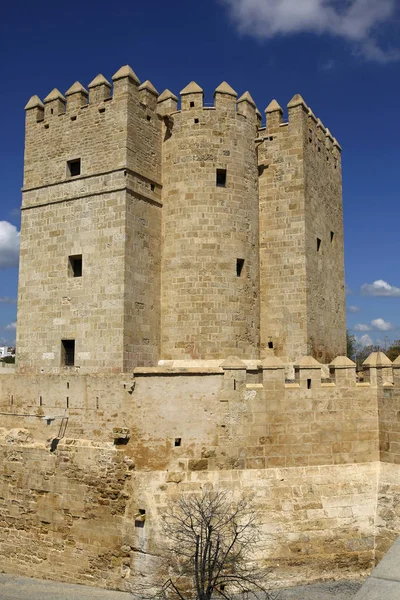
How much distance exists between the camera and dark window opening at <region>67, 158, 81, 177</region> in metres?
17.1

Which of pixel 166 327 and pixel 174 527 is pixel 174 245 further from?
pixel 174 527

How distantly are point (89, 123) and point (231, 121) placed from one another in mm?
4386

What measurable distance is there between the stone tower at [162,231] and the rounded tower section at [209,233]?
0.12ft

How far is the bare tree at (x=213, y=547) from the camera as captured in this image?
1174 cm

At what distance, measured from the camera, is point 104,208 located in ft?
52.7

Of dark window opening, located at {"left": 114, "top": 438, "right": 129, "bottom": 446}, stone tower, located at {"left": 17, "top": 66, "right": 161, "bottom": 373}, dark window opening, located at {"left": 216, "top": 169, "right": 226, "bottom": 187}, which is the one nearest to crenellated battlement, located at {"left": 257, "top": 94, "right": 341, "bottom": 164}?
dark window opening, located at {"left": 216, "top": 169, "right": 226, "bottom": 187}

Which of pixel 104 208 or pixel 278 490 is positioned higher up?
pixel 104 208

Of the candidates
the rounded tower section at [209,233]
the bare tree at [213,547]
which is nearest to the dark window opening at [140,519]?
the bare tree at [213,547]

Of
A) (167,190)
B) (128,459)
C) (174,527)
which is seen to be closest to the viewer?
(174,527)

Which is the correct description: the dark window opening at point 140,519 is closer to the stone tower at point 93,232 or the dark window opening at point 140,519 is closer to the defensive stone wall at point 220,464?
the defensive stone wall at point 220,464

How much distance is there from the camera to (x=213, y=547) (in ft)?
38.9

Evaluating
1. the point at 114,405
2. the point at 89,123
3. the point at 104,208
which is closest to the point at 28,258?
the point at 104,208

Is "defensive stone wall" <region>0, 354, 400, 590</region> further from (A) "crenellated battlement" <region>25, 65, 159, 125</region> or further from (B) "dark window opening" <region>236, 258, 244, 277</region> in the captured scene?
(A) "crenellated battlement" <region>25, 65, 159, 125</region>

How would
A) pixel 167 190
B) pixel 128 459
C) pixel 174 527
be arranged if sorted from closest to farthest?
1. pixel 174 527
2. pixel 128 459
3. pixel 167 190
